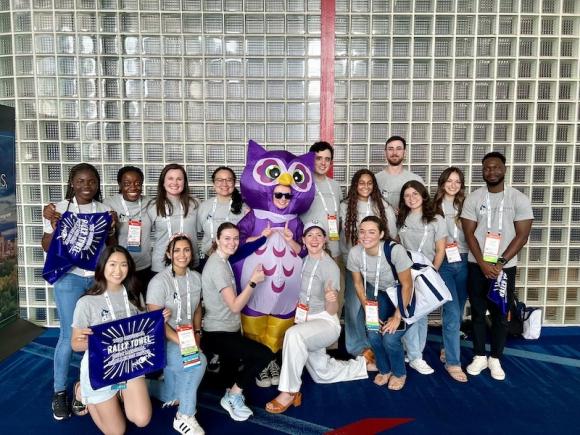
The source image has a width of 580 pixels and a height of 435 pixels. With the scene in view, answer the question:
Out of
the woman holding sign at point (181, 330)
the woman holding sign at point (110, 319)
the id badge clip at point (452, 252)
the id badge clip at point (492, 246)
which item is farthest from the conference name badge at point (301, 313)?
the id badge clip at point (492, 246)

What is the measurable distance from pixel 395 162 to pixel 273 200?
3.87ft

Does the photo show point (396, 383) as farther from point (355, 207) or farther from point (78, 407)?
point (78, 407)

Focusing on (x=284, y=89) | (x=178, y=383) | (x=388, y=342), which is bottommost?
(x=178, y=383)

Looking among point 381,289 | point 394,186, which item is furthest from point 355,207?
point 381,289

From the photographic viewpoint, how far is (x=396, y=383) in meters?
2.98

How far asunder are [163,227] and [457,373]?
2.33 m

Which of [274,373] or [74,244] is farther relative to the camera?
[274,373]

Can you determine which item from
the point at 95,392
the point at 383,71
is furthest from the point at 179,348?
the point at 383,71

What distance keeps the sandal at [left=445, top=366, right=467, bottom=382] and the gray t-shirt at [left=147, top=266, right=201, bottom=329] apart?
189 cm

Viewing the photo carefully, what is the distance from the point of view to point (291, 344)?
270cm

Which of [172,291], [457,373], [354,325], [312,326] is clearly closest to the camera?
[172,291]

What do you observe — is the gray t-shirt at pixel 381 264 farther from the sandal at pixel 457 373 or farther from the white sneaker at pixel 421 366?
the sandal at pixel 457 373

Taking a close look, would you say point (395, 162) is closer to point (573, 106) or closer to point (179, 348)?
point (573, 106)

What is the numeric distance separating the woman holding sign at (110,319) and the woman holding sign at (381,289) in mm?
1446
